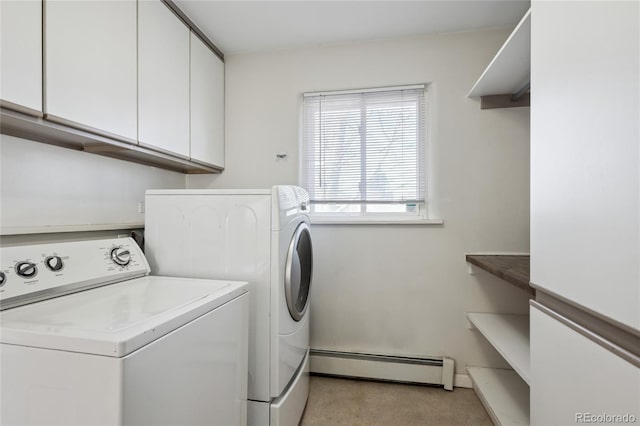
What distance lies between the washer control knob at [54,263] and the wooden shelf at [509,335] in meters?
Answer: 1.81

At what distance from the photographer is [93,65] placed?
1189mm

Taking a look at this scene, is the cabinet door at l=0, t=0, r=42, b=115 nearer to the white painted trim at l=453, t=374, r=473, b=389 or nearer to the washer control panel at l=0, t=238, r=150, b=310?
the washer control panel at l=0, t=238, r=150, b=310

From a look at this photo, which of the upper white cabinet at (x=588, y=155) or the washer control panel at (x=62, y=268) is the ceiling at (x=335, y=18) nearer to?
the upper white cabinet at (x=588, y=155)

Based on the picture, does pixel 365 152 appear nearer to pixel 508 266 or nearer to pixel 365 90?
pixel 365 90

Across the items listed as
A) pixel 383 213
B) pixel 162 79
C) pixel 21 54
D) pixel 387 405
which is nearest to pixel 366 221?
pixel 383 213

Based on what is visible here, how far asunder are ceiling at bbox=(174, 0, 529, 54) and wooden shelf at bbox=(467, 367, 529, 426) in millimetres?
2208

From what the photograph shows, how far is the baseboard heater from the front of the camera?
6.36ft

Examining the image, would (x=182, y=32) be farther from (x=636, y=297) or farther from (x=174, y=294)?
(x=636, y=297)

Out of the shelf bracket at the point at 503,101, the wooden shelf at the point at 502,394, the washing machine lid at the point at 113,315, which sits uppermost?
the shelf bracket at the point at 503,101

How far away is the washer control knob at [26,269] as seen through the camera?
970 millimetres

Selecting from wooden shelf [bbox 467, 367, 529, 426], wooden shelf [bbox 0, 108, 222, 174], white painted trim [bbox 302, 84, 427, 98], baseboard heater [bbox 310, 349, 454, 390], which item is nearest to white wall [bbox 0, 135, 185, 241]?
wooden shelf [bbox 0, 108, 222, 174]

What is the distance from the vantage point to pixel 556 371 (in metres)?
0.86

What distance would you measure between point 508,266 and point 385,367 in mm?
1050

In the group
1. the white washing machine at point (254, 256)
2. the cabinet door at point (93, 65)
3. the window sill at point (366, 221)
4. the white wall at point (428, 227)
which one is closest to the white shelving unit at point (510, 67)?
the white wall at point (428, 227)
